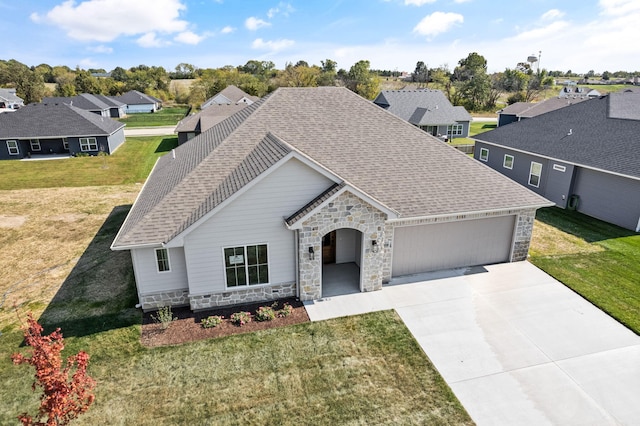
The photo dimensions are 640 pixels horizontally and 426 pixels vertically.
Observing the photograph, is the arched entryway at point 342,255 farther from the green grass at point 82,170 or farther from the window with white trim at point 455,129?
the window with white trim at point 455,129

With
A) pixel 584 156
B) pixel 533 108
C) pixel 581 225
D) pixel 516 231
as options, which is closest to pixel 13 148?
pixel 516 231

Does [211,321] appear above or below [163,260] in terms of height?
below

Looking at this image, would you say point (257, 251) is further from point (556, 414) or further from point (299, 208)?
point (556, 414)

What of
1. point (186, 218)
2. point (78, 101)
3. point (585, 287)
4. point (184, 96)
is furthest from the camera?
point (184, 96)

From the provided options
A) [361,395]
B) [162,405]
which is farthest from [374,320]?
[162,405]

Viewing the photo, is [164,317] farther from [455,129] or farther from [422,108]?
[455,129]

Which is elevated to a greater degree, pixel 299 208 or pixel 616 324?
pixel 299 208
